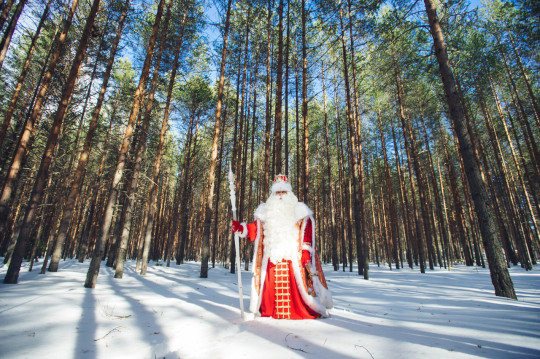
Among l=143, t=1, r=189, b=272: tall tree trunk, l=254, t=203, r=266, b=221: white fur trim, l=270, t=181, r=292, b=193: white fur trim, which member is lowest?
l=254, t=203, r=266, b=221: white fur trim

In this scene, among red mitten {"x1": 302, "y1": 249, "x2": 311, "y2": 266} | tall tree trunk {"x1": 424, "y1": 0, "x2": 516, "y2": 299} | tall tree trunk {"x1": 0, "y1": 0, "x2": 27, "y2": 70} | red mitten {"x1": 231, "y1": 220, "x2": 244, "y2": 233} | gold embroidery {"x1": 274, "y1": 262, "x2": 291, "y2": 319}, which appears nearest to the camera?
gold embroidery {"x1": 274, "y1": 262, "x2": 291, "y2": 319}

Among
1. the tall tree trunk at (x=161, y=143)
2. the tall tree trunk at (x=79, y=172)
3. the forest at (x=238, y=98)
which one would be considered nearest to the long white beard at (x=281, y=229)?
the forest at (x=238, y=98)

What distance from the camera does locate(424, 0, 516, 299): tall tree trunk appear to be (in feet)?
15.1

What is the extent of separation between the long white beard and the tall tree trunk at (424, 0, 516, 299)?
4201 millimetres

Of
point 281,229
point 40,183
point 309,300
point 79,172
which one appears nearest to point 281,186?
point 281,229

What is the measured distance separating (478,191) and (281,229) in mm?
4620

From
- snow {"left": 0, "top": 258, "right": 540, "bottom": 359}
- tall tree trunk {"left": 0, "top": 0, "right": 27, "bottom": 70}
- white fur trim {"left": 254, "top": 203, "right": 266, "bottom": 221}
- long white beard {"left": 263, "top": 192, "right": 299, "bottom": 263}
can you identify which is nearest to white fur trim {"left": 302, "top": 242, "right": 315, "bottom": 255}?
long white beard {"left": 263, "top": 192, "right": 299, "bottom": 263}

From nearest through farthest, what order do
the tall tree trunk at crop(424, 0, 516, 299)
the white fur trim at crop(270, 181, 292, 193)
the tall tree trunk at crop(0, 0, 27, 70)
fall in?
the white fur trim at crop(270, 181, 292, 193)
the tall tree trunk at crop(424, 0, 516, 299)
the tall tree trunk at crop(0, 0, 27, 70)

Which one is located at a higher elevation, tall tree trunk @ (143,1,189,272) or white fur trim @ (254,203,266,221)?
tall tree trunk @ (143,1,189,272)

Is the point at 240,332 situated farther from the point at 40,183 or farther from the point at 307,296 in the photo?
the point at 40,183

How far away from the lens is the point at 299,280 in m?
3.57

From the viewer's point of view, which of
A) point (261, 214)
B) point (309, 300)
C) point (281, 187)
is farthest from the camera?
point (281, 187)

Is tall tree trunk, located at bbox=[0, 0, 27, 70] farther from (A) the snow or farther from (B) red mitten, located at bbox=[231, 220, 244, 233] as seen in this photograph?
(B) red mitten, located at bbox=[231, 220, 244, 233]

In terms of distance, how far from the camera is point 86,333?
8.18ft
